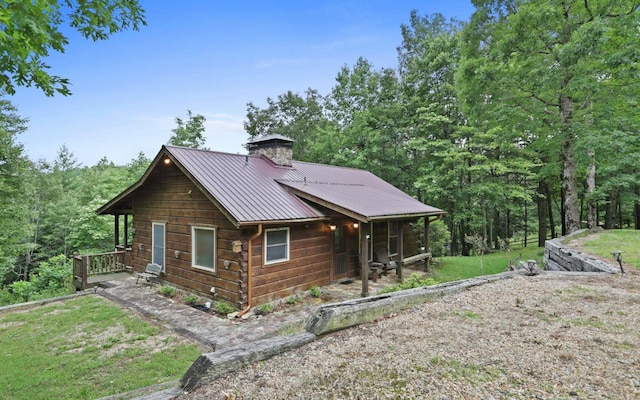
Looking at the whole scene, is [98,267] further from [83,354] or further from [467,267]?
[467,267]

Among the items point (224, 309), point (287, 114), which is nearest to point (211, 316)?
point (224, 309)

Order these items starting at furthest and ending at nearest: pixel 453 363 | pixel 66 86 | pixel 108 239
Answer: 1. pixel 108 239
2. pixel 66 86
3. pixel 453 363

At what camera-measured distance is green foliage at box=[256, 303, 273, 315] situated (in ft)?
23.7

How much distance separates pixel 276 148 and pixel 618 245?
11270 mm

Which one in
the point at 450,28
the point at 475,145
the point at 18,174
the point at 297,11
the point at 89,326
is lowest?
the point at 89,326

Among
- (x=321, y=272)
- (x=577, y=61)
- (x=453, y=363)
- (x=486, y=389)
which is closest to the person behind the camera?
(x=486, y=389)

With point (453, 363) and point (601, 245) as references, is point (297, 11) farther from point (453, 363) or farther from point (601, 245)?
point (453, 363)

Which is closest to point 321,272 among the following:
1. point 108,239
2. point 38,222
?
point 108,239

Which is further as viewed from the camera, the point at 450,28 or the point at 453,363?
the point at 450,28

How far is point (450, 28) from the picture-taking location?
74.0 feet

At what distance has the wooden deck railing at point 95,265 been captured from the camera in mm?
9422

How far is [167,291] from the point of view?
8.55 m

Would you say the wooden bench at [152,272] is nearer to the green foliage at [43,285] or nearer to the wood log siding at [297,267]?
the green foliage at [43,285]

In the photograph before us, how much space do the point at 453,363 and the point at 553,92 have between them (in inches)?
496
